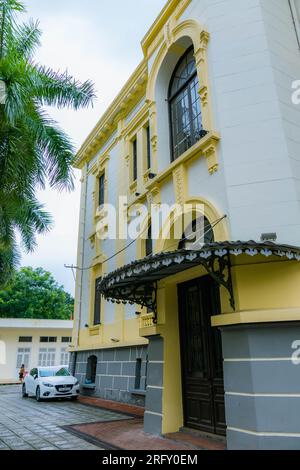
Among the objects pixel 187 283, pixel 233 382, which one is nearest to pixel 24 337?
pixel 187 283

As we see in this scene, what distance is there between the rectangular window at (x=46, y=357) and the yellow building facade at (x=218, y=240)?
64.0 feet

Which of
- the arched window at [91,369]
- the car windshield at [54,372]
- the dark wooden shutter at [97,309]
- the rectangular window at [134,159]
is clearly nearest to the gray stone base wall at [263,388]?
the rectangular window at [134,159]

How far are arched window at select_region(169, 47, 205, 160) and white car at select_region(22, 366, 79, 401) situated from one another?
371 inches

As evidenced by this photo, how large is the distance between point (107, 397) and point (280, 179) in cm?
950

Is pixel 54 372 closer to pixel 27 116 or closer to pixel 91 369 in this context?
pixel 91 369

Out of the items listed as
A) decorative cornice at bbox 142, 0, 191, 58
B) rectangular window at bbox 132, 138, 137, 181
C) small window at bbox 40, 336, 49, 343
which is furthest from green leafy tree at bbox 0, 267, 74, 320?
decorative cornice at bbox 142, 0, 191, 58

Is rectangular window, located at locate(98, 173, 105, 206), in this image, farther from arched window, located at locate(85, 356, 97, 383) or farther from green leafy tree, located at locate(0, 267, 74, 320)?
green leafy tree, located at locate(0, 267, 74, 320)

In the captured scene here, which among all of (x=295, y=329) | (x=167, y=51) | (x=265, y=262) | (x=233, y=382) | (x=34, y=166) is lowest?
(x=233, y=382)

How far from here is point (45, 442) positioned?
660 cm

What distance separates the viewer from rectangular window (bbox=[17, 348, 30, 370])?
27.5 meters

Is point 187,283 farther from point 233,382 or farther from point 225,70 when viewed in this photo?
point 225,70

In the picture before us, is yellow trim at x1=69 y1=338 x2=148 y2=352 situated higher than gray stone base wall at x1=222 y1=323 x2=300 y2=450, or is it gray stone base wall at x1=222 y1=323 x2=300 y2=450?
yellow trim at x1=69 y1=338 x2=148 y2=352

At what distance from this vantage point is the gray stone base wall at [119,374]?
1054 cm

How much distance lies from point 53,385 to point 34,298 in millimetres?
23478
